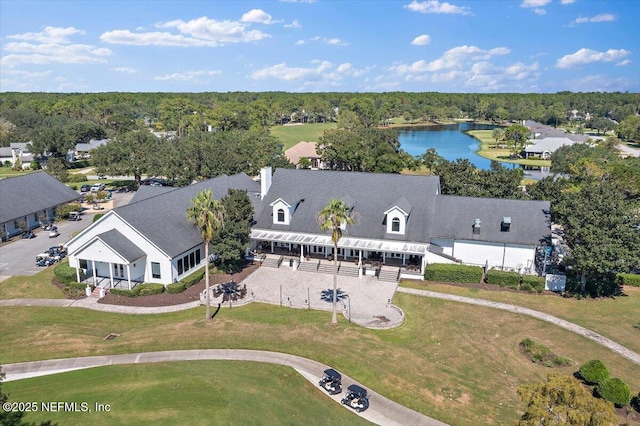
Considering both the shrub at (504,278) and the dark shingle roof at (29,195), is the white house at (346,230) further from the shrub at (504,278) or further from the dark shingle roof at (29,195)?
the dark shingle roof at (29,195)

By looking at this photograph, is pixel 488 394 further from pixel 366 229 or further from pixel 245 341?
pixel 366 229

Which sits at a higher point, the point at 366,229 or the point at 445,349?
the point at 366,229

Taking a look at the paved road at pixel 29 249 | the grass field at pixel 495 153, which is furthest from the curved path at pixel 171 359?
the grass field at pixel 495 153

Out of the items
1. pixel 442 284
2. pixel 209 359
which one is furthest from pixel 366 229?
pixel 209 359

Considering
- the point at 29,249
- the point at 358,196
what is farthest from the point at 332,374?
the point at 29,249

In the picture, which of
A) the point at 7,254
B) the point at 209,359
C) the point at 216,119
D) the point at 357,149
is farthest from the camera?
the point at 216,119

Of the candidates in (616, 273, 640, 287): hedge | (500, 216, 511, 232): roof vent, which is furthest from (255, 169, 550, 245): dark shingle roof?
(616, 273, 640, 287): hedge

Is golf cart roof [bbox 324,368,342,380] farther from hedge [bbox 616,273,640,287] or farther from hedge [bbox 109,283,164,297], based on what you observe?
hedge [bbox 616,273,640,287]

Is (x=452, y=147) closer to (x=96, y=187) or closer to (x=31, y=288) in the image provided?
(x=96, y=187)
